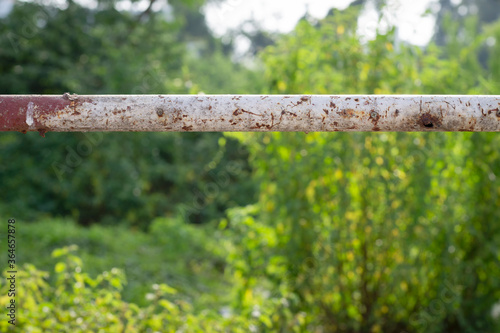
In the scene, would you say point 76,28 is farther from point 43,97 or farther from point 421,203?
point 43,97

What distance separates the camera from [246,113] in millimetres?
1297

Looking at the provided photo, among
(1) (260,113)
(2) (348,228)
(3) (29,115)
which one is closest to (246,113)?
(1) (260,113)

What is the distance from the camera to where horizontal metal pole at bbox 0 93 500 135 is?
4.21 ft

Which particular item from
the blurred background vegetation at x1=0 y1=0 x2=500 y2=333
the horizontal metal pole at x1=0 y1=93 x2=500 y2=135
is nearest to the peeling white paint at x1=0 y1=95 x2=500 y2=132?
the horizontal metal pole at x1=0 y1=93 x2=500 y2=135

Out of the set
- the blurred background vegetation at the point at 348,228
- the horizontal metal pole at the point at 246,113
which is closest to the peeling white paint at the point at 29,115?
the horizontal metal pole at the point at 246,113

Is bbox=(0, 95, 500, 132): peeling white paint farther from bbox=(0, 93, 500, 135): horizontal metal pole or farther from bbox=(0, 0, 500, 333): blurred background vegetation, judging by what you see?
bbox=(0, 0, 500, 333): blurred background vegetation

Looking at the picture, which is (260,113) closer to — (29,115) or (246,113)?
(246,113)

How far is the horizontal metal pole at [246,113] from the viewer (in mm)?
1284

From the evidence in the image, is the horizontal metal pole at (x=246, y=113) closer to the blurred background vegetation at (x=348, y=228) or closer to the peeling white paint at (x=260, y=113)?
the peeling white paint at (x=260, y=113)

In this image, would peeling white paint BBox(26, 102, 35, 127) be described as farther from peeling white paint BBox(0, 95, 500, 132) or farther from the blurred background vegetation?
the blurred background vegetation

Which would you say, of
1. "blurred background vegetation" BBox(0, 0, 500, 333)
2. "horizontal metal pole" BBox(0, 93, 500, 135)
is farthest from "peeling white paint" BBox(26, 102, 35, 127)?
"blurred background vegetation" BBox(0, 0, 500, 333)

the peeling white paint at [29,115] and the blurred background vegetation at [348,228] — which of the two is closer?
the peeling white paint at [29,115]

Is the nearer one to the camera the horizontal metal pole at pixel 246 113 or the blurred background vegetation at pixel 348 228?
the horizontal metal pole at pixel 246 113

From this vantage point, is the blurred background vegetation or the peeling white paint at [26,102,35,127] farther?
the blurred background vegetation
